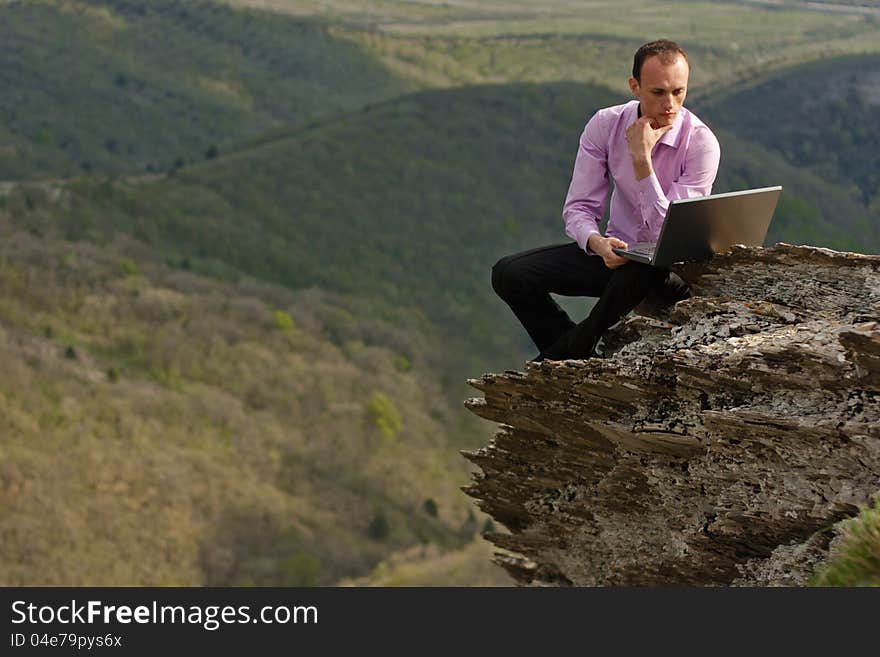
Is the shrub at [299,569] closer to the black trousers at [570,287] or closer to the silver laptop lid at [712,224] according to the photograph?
the black trousers at [570,287]

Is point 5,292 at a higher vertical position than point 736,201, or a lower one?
higher

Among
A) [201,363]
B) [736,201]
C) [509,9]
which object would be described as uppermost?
A: [509,9]

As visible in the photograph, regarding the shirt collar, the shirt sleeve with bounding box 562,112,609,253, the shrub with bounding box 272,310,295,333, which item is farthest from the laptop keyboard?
the shrub with bounding box 272,310,295,333

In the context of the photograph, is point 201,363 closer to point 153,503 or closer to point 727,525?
point 153,503

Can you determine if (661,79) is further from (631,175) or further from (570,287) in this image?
(570,287)

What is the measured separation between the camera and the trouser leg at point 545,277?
8.20 m

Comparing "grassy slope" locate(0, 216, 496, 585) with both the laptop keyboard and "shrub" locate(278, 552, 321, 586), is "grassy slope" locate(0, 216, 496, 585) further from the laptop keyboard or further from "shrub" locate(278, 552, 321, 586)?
the laptop keyboard

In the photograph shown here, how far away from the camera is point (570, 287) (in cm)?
832

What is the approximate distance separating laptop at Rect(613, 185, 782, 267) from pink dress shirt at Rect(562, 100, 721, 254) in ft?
0.73

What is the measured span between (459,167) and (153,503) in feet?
209

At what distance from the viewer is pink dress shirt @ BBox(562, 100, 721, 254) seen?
780 centimetres

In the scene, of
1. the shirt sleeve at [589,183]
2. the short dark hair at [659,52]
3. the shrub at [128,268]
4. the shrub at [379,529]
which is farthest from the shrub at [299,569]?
the short dark hair at [659,52]

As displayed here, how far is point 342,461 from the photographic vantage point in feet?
289
